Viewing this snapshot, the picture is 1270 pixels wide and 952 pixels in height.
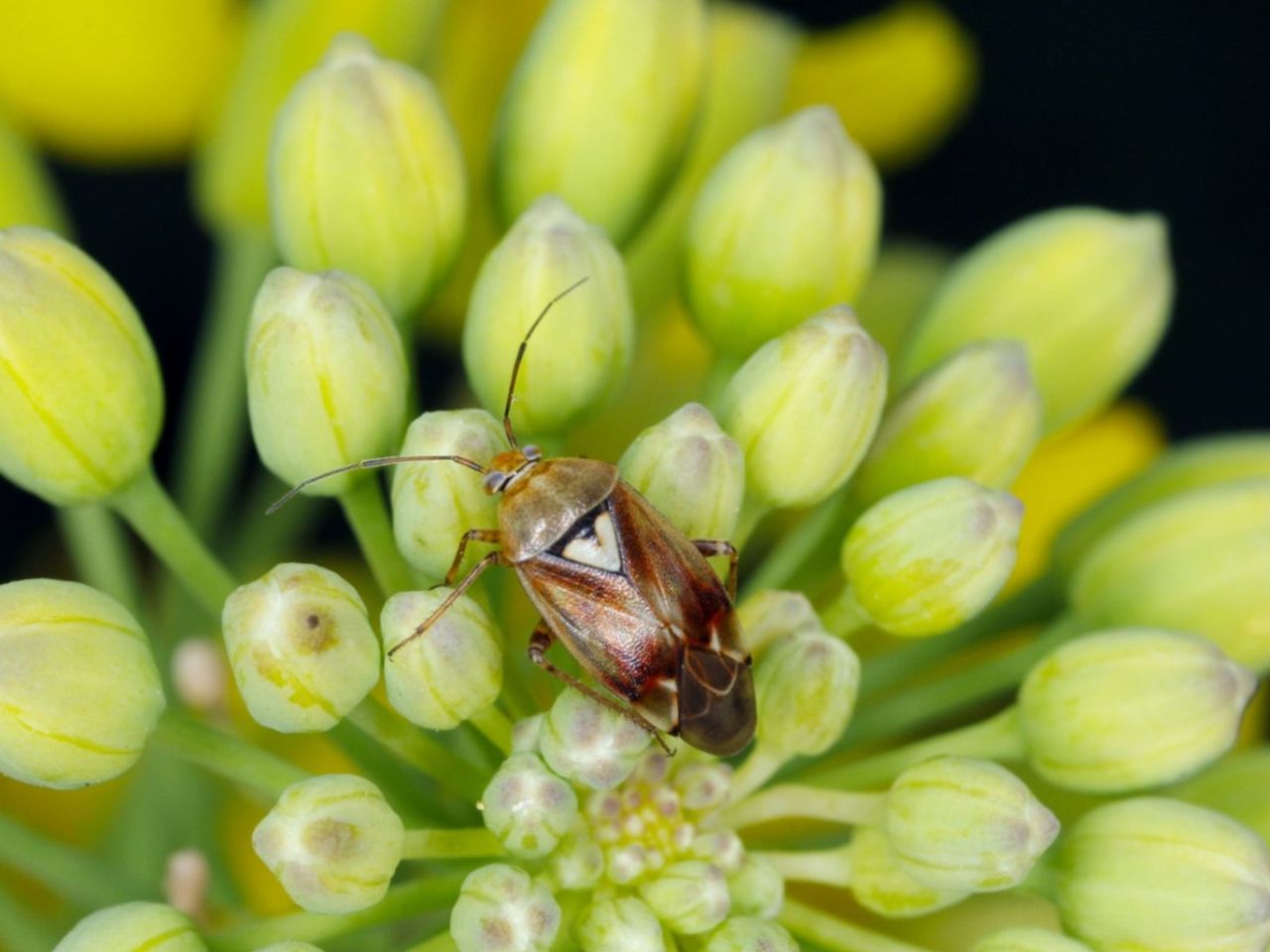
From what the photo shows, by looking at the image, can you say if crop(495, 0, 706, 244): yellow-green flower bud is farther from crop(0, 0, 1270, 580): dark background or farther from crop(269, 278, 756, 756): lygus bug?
crop(0, 0, 1270, 580): dark background

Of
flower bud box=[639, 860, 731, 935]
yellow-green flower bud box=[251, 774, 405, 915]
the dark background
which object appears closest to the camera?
yellow-green flower bud box=[251, 774, 405, 915]

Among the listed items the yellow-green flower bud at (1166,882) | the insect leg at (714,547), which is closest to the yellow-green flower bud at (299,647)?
the insect leg at (714,547)

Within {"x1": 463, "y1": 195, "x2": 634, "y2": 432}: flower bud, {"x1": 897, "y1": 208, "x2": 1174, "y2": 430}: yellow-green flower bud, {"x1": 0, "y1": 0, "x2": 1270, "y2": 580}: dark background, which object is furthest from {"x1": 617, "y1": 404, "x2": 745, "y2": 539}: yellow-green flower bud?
{"x1": 0, "y1": 0, "x2": 1270, "y2": 580}: dark background

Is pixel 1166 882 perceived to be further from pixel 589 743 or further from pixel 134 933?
pixel 134 933

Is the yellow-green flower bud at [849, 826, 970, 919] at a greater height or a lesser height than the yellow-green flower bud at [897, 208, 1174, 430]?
lesser

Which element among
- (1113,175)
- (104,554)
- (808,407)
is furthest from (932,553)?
(1113,175)

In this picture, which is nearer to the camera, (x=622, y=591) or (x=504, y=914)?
(x=504, y=914)
